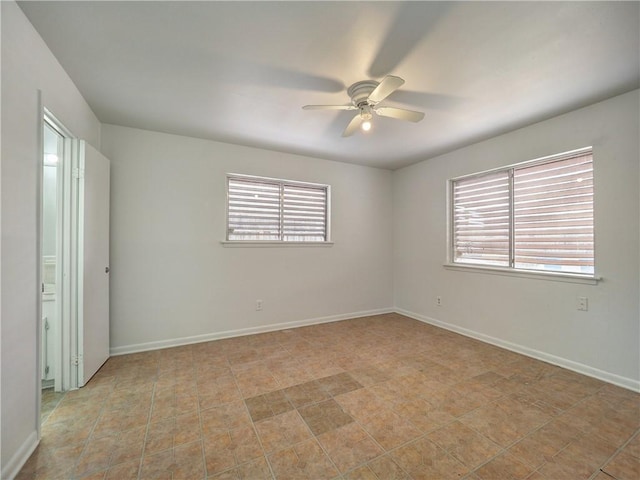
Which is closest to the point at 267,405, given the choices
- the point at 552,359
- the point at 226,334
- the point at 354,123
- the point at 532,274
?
the point at 226,334

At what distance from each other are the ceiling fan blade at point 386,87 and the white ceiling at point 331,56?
0.20 metres

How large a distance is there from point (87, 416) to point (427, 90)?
3520 mm

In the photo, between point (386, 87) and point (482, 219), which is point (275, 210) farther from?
point (482, 219)

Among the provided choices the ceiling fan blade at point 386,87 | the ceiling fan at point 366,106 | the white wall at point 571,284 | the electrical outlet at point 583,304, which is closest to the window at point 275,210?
the white wall at point 571,284

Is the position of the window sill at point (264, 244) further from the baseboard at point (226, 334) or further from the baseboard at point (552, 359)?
the baseboard at point (552, 359)

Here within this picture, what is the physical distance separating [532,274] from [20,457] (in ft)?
13.8

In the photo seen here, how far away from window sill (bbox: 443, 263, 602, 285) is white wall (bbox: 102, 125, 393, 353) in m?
1.62

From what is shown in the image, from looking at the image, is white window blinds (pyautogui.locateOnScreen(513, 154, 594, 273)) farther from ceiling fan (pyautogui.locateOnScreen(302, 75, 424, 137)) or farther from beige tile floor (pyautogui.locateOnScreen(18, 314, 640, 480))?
ceiling fan (pyautogui.locateOnScreen(302, 75, 424, 137))

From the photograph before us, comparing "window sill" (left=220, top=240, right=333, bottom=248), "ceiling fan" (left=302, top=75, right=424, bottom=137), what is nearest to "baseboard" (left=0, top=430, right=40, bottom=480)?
"window sill" (left=220, top=240, right=333, bottom=248)

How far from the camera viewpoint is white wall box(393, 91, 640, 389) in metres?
2.28

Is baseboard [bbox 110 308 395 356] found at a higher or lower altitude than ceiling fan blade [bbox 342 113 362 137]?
lower

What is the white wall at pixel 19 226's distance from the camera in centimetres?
136

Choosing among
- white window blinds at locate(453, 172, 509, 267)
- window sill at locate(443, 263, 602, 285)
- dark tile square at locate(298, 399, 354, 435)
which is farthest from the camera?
white window blinds at locate(453, 172, 509, 267)

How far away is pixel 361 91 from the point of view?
2.10 metres
